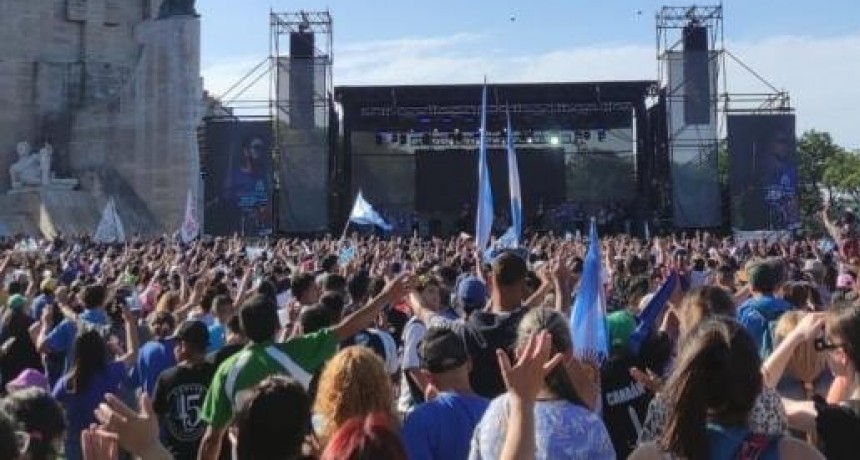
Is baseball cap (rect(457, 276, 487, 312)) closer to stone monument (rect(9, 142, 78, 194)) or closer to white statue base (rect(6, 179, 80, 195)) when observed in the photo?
white statue base (rect(6, 179, 80, 195))

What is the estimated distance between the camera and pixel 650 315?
573 cm

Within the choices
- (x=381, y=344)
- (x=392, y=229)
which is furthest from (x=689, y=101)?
(x=381, y=344)

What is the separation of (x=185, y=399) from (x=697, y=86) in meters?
27.0

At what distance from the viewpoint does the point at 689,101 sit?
30.5 meters

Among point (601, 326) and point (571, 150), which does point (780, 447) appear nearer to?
point (601, 326)

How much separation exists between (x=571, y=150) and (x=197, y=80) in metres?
13.0

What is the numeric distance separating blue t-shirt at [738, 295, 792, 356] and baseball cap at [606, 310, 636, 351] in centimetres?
89

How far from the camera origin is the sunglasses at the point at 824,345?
3.38 m

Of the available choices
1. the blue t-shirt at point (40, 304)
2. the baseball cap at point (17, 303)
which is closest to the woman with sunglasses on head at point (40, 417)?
the baseball cap at point (17, 303)

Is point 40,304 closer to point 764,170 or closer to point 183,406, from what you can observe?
point 183,406

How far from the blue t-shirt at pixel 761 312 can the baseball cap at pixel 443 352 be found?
2.49 m

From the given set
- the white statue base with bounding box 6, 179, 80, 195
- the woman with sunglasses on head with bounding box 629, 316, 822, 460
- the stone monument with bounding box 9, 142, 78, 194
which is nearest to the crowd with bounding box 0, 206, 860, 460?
the woman with sunglasses on head with bounding box 629, 316, 822, 460

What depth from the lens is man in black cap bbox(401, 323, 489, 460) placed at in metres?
3.93

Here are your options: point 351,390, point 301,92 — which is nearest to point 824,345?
point 351,390
